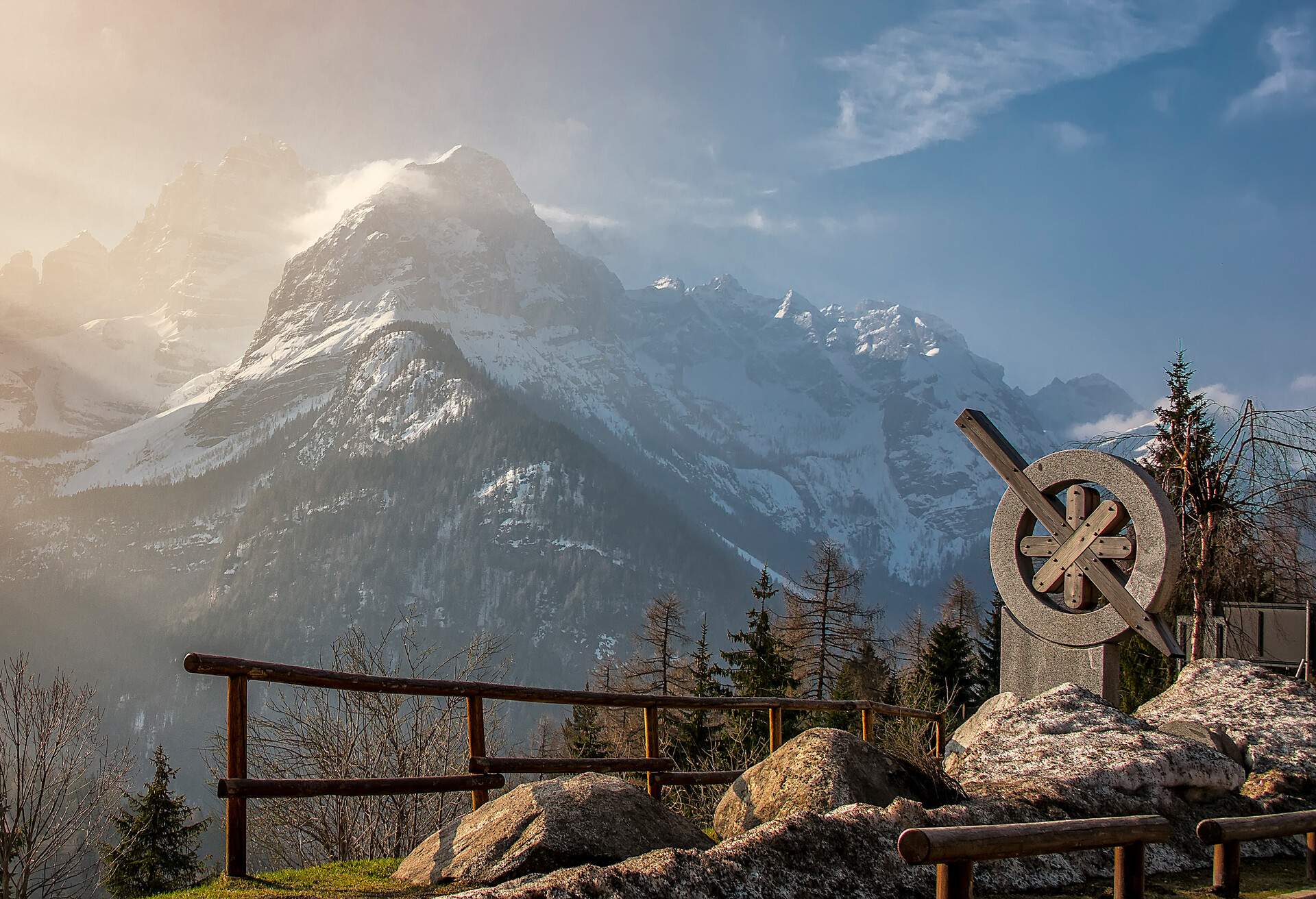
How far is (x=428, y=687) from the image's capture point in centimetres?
777

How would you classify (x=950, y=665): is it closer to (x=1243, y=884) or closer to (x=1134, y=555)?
(x=1134, y=555)

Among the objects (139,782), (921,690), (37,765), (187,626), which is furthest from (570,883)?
(187,626)

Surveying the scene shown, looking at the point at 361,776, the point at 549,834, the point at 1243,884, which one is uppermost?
the point at 549,834

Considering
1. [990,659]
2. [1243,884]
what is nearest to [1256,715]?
[1243,884]

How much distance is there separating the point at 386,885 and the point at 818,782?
3.14 meters

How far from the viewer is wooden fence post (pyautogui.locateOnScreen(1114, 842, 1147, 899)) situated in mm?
5598

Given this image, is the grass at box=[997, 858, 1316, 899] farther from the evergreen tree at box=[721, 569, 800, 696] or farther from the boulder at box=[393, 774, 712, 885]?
the evergreen tree at box=[721, 569, 800, 696]

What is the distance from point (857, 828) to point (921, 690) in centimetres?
2369

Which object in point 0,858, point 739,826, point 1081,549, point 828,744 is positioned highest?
point 1081,549

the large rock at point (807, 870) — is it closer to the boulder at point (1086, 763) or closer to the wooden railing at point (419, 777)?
the boulder at point (1086, 763)

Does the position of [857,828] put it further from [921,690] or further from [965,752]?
[921,690]

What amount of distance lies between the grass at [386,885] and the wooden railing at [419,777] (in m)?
0.29

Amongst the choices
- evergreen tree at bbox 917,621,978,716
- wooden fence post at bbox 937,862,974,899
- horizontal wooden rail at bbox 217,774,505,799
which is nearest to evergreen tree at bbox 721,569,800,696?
evergreen tree at bbox 917,621,978,716

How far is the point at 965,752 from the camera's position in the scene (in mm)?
9695
